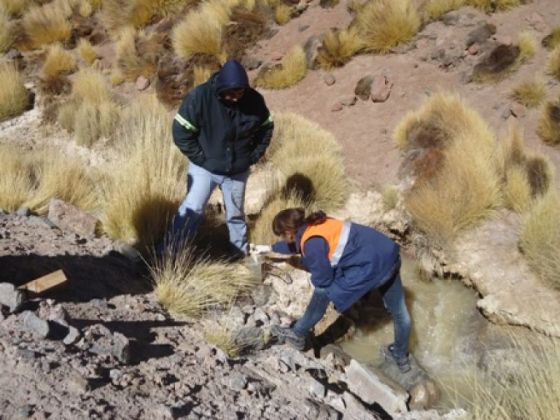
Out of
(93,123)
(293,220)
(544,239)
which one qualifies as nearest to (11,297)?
(293,220)

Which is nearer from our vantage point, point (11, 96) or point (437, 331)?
point (437, 331)

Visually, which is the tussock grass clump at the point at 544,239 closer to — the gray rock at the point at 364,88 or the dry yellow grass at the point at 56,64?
the gray rock at the point at 364,88

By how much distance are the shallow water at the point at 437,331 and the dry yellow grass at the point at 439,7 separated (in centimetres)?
610

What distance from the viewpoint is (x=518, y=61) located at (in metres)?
8.66

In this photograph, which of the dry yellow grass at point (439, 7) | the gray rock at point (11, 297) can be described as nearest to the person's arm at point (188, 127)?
the gray rock at point (11, 297)

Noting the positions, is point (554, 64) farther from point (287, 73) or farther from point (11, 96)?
point (11, 96)

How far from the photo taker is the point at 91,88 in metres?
9.68

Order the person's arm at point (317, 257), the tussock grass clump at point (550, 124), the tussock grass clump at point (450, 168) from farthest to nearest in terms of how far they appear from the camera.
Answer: the tussock grass clump at point (550, 124)
the tussock grass clump at point (450, 168)
the person's arm at point (317, 257)

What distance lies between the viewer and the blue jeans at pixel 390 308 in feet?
13.6

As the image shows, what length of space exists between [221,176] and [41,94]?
7.05 metres

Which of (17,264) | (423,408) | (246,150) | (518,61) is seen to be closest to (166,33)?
(518,61)

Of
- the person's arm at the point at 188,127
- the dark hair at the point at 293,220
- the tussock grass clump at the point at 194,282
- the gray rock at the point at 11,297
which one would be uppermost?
the person's arm at the point at 188,127

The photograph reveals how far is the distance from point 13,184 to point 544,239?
17.4ft

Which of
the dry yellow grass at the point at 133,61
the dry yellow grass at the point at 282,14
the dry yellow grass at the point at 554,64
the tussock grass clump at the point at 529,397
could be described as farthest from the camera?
the dry yellow grass at the point at 282,14
